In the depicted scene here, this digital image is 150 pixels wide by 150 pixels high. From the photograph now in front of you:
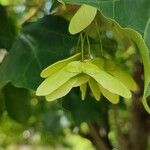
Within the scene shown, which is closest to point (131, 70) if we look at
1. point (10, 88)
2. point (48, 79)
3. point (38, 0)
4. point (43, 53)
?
point (38, 0)

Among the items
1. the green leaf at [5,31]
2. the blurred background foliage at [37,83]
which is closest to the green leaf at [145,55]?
the blurred background foliage at [37,83]

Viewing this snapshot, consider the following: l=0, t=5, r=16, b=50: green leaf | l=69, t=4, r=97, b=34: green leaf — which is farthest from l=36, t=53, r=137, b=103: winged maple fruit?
l=0, t=5, r=16, b=50: green leaf

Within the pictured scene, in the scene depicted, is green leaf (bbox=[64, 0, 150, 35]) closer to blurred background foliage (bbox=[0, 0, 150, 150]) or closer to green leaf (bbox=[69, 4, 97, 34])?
green leaf (bbox=[69, 4, 97, 34])

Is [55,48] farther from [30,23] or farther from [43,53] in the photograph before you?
[30,23]

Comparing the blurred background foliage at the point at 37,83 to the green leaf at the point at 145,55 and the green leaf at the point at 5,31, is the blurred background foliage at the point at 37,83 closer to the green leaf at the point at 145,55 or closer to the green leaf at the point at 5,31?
the green leaf at the point at 5,31

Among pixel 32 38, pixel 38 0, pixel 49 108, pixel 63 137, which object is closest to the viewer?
pixel 32 38

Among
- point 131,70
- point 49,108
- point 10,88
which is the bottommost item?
point 49,108

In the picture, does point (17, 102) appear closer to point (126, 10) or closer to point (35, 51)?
point (35, 51)
